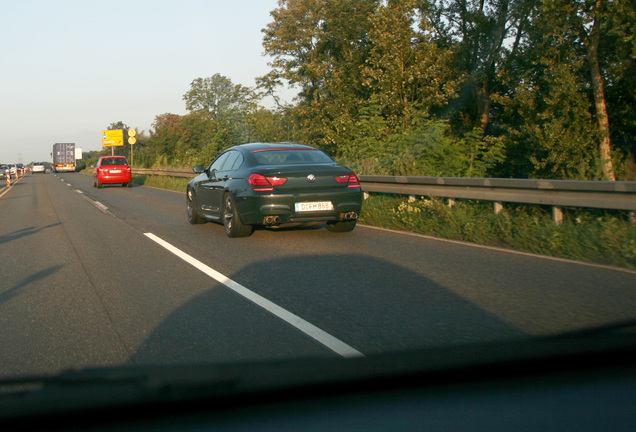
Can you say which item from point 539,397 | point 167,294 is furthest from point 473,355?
point 167,294

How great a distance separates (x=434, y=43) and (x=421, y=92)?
259 centimetres

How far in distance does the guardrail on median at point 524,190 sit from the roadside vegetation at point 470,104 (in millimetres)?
253

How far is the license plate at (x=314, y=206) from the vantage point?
31.8ft

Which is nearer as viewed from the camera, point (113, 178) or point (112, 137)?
point (113, 178)

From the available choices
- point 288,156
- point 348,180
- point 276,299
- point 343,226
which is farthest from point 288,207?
point 276,299

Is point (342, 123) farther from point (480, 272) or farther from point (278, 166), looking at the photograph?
point (480, 272)

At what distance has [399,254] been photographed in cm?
827

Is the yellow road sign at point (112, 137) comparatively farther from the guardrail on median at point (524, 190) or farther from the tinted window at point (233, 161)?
the tinted window at point (233, 161)

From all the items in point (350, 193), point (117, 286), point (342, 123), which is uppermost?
point (342, 123)

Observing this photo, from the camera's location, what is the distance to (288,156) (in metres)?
10.6

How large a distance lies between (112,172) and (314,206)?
25.6 metres

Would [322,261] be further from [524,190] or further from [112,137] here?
[112,137]

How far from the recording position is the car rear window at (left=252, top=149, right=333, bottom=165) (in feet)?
34.1

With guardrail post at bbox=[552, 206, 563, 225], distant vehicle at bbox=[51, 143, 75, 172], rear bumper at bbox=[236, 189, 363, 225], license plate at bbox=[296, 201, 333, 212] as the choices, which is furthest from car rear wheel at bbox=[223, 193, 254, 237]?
distant vehicle at bbox=[51, 143, 75, 172]
